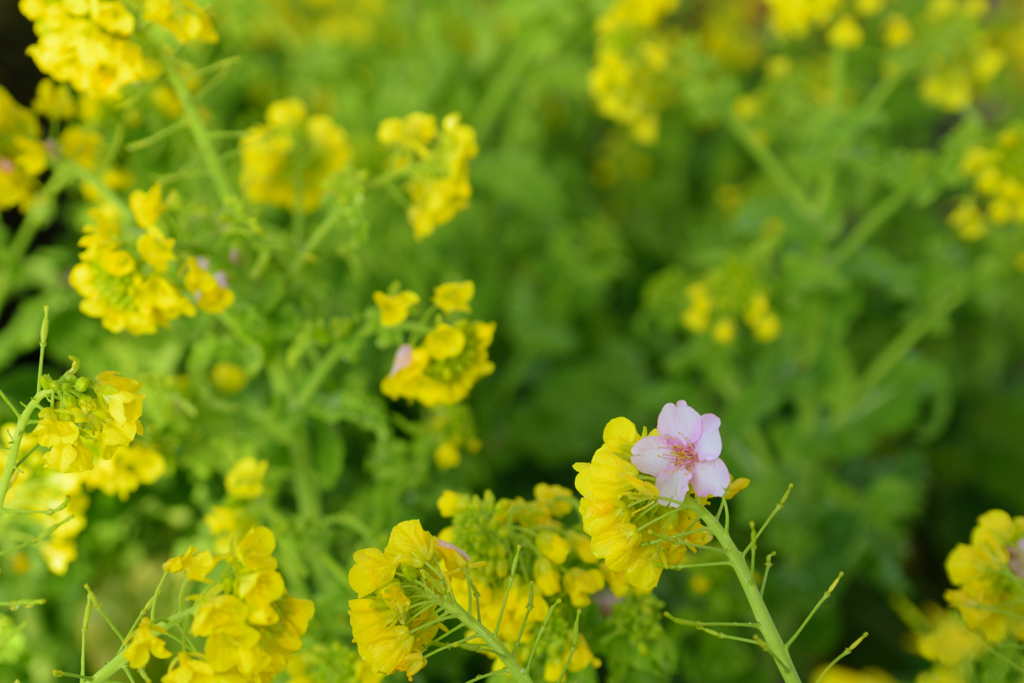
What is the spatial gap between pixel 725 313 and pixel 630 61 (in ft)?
1.72

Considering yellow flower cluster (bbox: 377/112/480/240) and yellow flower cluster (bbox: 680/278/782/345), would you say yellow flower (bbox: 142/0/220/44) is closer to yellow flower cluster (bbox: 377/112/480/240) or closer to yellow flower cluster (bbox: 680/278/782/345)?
yellow flower cluster (bbox: 377/112/480/240)

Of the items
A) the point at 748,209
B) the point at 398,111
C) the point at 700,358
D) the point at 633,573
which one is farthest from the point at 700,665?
the point at 398,111

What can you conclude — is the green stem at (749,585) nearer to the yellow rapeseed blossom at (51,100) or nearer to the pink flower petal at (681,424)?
the pink flower petal at (681,424)

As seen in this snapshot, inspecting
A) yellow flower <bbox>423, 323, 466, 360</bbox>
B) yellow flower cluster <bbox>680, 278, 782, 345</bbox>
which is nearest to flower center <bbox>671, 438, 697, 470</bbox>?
yellow flower <bbox>423, 323, 466, 360</bbox>

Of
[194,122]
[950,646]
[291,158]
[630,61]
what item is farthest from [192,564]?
[630,61]

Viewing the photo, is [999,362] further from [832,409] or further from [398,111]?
[398,111]

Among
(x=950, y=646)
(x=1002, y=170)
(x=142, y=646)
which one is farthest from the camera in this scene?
(x=1002, y=170)

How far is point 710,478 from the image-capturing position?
1.88 ft

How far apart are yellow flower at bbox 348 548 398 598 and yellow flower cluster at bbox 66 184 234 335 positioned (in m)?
0.35

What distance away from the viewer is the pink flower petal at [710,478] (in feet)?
1.86

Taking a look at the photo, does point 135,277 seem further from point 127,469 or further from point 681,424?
point 681,424

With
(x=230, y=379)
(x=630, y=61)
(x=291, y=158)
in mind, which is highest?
(x=630, y=61)

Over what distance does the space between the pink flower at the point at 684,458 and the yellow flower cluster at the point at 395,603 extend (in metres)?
0.19

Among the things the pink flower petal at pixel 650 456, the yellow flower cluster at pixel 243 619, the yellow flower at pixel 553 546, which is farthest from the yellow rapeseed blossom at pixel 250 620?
the pink flower petal at pixel 650 456
